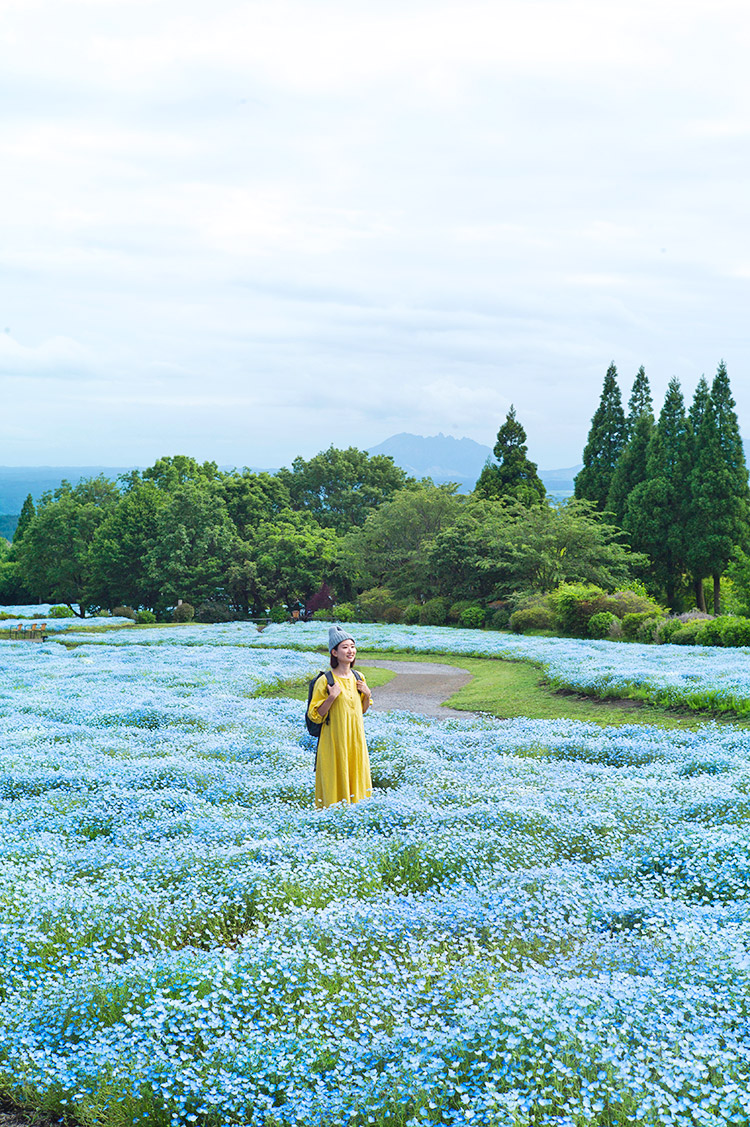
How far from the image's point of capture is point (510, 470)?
174 feet

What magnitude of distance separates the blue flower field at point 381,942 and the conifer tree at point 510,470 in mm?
41521

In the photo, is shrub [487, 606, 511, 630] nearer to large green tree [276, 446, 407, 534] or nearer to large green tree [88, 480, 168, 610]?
large green tree [88, 480, 168, 610]

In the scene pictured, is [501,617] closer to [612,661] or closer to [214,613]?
[612,661]

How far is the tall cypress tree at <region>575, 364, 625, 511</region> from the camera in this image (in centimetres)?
5062

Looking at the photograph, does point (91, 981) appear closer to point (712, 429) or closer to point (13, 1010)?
point (13, 1010)

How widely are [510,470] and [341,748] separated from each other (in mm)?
46115

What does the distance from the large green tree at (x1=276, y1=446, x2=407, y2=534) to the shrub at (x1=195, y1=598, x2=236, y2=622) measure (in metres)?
21.6

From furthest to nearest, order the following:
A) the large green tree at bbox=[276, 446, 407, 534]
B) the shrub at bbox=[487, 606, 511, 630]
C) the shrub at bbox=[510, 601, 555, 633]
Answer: the large green tree at bbox=[276, 446, 407, 534] → the shrub at bbox=[487, 606, 511, 630] → the shrub at bbox=[510, 601, 555, 633]

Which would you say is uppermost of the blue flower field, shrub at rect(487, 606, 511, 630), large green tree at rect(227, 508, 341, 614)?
large green tree at rect(227, 508, 341, 614)

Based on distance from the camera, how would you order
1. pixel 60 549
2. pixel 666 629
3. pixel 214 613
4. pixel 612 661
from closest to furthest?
pixel 612 661 < pixel 666 629 < pixel 214 613 < pixel 60 549

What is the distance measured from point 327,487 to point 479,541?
3658 cm

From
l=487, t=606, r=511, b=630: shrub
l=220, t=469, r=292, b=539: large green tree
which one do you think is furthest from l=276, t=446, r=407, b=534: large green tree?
l=487, t=606, r=511, b=630: shrub

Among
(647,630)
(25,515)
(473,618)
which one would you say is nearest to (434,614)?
(473,618)

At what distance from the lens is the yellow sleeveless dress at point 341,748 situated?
8367 mm
